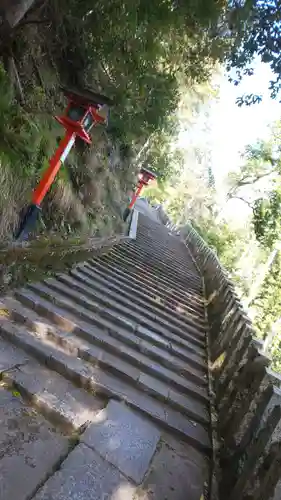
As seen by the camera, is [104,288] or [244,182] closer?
[104,288]

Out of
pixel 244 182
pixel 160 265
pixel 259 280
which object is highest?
pixel 244 182

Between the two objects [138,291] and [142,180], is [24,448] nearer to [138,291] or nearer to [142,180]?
[138,291]

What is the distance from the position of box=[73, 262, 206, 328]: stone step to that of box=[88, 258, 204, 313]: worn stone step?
111 millimetres

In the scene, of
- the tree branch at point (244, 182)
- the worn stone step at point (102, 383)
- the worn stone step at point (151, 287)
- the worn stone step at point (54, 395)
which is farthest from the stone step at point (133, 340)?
the tree branch at point (244, 182)

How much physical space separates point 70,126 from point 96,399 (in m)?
3.90

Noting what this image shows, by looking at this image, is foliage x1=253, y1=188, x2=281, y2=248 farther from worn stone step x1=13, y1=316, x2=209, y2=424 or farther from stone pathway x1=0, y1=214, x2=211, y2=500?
worn stone step x1=13, y1=316, x2=209, y2=424

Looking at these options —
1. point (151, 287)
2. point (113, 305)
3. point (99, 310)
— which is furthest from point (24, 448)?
point (151, 287)

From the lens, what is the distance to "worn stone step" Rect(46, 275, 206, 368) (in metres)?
4.45

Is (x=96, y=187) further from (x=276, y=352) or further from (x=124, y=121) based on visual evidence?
(x=276, y=352)

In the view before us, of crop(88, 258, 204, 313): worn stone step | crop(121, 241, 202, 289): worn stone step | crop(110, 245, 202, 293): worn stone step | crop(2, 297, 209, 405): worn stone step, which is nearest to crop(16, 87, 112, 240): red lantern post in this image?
crop(88, 258, 204, 313): worn stone step

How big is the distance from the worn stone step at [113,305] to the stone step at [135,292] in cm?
43

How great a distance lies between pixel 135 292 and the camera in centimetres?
598

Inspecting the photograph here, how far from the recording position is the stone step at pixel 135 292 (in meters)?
5.62

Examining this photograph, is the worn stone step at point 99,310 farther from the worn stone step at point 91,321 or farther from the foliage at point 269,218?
the foliage at point 269,218
